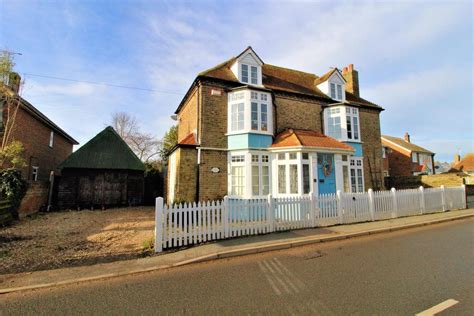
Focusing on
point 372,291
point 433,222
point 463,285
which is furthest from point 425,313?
point 433,222

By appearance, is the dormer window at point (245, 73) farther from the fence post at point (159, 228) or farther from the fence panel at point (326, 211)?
the fence post at point (159, 228)

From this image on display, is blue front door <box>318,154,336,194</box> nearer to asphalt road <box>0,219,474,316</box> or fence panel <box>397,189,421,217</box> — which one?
fence panel <box>397,189,421,217</box>

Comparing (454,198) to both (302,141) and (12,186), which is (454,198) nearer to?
(302,141)

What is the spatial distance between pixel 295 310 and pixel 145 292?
2702 millimetres

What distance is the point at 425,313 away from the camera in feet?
10.8

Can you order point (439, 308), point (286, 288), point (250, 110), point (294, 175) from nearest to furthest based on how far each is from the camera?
point (439, 308), point (286, 288), point (294, 175), point (250, 110)

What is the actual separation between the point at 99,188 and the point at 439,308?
735 inches

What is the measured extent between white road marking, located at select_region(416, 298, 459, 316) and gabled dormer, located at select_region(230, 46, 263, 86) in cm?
1184

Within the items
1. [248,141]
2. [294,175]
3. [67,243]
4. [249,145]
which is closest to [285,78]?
[248,141]

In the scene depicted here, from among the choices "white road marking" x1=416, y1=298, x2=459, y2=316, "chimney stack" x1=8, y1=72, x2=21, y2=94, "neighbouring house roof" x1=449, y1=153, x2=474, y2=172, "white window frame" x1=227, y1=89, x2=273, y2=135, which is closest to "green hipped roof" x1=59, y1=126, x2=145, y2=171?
"chimney stack" x1=8, y1=72, x2=21, y2=94

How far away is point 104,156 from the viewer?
17188 mm

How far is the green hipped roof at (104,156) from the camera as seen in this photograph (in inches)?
642

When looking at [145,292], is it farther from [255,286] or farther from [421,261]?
[421,261]

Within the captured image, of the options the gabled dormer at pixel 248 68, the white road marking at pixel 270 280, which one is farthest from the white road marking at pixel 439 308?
the gabled dormer at pixel 248 68
